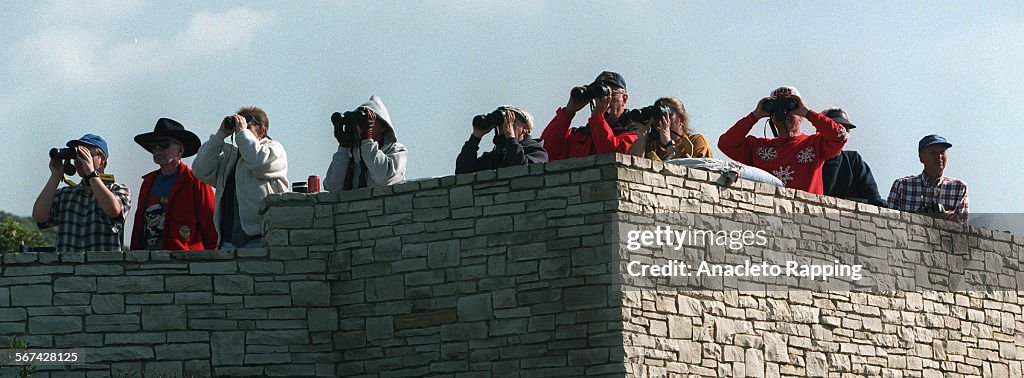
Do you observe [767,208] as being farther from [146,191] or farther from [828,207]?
[146,191]

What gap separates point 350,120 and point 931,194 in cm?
535

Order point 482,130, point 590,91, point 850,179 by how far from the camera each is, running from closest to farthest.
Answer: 1. point 482,130
2. point 590,91
3. point 850,179

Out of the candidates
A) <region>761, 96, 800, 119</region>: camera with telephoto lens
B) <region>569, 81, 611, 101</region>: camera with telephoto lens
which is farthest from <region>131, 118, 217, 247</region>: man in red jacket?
<region>761, 96, 800, 119</region>: camera with telephoto lens

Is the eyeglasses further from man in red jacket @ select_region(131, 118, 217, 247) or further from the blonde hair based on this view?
the blonde hair

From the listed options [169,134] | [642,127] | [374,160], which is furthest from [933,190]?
[169,134]

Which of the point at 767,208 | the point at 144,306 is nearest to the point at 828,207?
the point at 767,208

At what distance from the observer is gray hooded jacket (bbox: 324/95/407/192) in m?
13.8

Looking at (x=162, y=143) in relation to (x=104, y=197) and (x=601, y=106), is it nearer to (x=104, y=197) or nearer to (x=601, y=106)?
(x=104, y=197)

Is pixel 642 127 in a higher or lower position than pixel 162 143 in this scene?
lower

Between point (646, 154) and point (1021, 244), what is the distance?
470 centimetres

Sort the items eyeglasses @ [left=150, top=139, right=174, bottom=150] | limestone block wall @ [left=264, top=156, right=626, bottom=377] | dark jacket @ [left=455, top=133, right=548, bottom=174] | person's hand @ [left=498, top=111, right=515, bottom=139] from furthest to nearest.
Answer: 1. eyeglasses @ [left=150, top=139, right=174, bottom=150]
2. person's hand @ [left=498, top=111, right=515, bottom=139]
3. dark jacket @ [left=455, top=133, right=548, bottom=174]
4. limestone block wall @ [left=264, top=156, right=626, bottom=377]

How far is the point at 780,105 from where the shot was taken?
1422 centimetres

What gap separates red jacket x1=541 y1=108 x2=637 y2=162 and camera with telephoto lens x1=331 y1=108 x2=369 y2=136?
61.0 inches

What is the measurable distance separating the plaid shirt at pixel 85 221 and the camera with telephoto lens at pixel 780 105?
5480 mm
